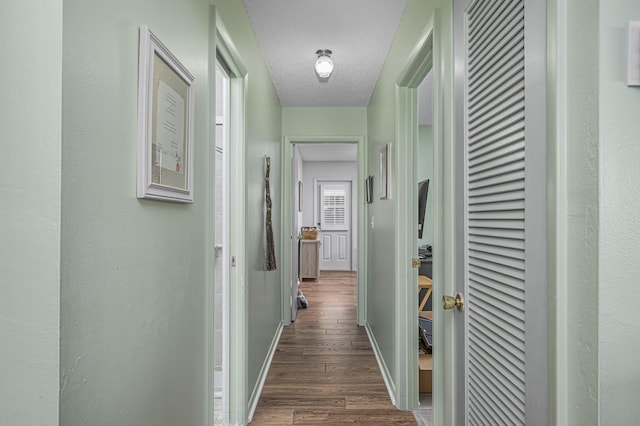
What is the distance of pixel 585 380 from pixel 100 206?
1.02 m

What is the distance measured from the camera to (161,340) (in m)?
1.05

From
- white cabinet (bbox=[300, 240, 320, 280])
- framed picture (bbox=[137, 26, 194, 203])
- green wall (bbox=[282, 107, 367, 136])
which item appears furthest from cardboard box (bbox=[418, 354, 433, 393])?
white cabinet (bbox=[300, 240, 320, 280])

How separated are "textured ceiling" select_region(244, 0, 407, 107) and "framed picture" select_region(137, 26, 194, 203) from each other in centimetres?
120

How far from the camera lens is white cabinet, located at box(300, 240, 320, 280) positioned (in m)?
6.58

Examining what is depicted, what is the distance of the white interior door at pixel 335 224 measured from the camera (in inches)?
307

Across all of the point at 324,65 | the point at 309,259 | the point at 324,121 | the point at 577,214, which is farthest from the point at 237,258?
the point at 309,259

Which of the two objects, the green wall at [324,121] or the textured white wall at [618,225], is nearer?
the textured white wall at [618,225]

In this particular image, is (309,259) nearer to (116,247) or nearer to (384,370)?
(384,370)

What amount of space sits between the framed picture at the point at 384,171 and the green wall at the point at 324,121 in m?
1.17

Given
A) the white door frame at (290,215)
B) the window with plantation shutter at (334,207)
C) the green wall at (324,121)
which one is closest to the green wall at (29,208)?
the white door frame at (290,215)

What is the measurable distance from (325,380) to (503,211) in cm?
214

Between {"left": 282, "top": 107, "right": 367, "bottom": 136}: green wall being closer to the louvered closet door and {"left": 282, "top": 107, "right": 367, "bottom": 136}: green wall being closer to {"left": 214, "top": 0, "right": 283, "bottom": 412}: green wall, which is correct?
{"left": 214, "top": 0, "right": 283, "bottom": 412}: green wall

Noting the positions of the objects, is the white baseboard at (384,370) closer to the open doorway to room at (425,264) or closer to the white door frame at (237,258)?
the open doorway to room at (425,264)

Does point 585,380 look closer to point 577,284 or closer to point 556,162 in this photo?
point 577,284
